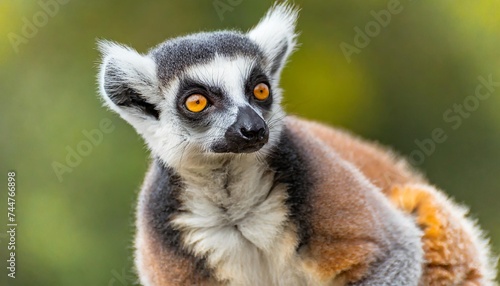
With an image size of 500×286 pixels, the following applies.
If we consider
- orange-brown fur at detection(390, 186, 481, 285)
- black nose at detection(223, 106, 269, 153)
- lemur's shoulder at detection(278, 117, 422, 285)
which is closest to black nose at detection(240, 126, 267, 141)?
black nose at detection(223, 106, 269, 153)

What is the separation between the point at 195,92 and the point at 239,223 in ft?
2.51

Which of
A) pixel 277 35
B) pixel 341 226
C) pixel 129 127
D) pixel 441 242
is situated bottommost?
pixel 129 127

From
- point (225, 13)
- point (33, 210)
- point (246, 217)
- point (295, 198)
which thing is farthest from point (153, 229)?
point (225, 13)

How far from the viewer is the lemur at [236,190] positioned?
3842mm

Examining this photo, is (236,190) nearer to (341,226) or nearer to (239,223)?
(239,223)

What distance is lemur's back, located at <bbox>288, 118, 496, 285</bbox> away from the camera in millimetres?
4289

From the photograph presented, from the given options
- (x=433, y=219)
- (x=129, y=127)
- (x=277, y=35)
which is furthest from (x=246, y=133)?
(x=129, y=127)

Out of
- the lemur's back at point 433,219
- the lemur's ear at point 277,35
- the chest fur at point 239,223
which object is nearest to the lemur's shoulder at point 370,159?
the lemur's back at point 433,219

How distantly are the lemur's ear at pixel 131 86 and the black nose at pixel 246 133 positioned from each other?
568 mm

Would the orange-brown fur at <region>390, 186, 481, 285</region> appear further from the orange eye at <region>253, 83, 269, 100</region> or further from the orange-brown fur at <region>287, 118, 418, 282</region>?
the orange eye at <region>253, 83, 269, 100</region>

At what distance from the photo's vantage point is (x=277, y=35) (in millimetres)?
4379

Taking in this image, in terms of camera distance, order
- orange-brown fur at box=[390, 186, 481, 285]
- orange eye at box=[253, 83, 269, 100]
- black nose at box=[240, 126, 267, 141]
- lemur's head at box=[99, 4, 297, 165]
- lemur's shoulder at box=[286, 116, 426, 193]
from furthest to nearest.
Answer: lemur's shoulder at box=[286, 116, 426, 193] → orange-brown fur at box=[390, 186, 481, 285] → orange eye at box=[253, 83, 269, 100] → lemur's head at box=[99, 4, 297, 165] → black nose at box=[240, 126, 267, 141]

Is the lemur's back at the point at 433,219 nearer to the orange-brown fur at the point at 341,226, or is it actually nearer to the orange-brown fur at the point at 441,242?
the orange-brown fur at the point at 441,242

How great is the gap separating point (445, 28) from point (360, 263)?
5659 mm
